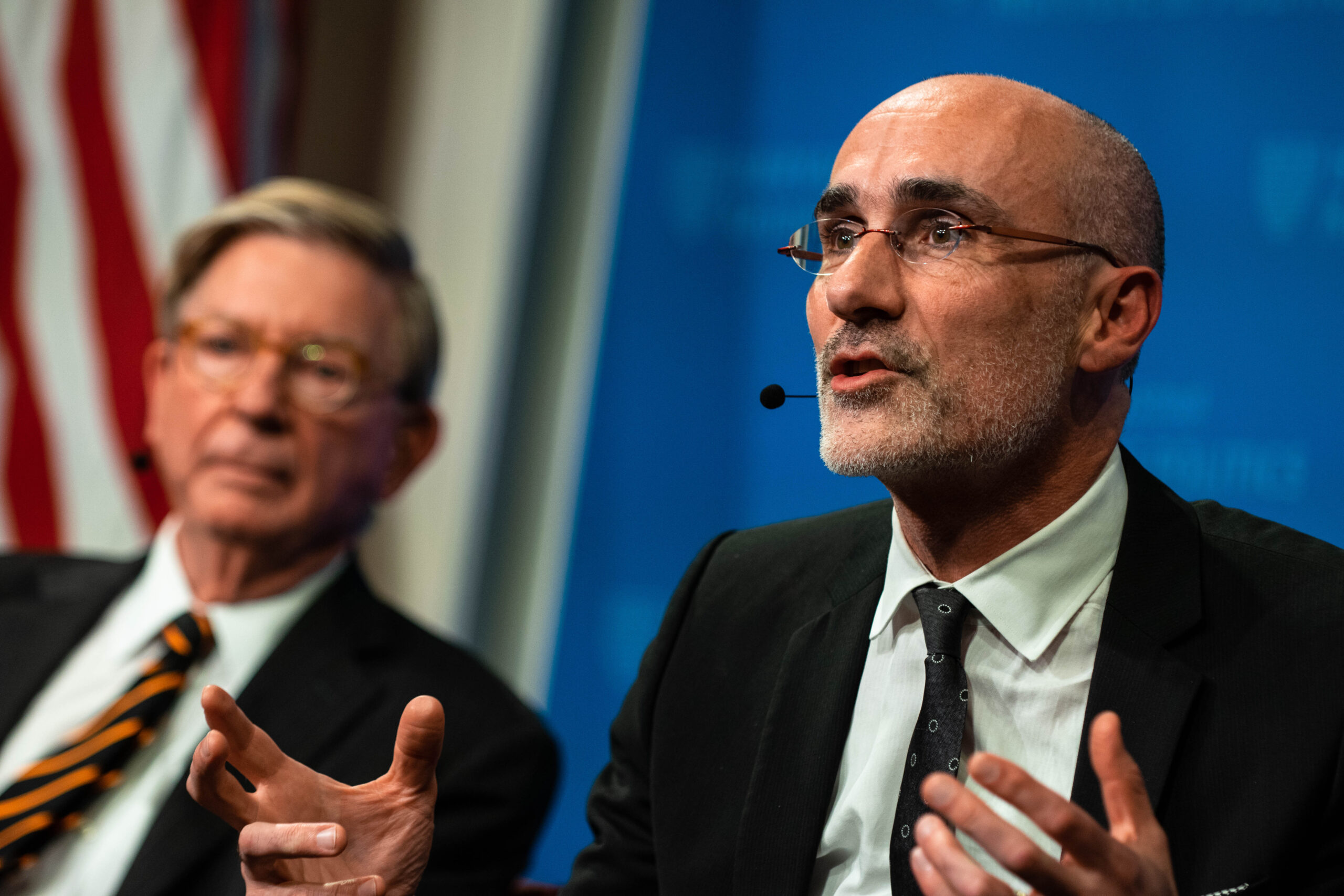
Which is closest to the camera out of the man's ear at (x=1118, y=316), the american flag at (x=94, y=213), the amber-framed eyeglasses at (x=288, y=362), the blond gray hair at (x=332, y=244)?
the man's ear at (x=1118, y=316)

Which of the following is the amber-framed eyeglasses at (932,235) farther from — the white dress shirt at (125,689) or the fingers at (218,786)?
the white dress shirt at (125,689)

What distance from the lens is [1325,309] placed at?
2016 mm

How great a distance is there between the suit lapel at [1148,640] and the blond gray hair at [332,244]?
1350 millimetres

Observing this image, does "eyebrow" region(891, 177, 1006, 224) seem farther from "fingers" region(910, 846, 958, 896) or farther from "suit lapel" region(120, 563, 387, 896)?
"suit lapel" region(120, 563, 387, 896)

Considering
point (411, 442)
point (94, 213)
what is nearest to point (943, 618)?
point (411, 442)

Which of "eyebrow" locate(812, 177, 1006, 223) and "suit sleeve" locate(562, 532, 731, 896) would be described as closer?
"eyebrow" locate(812, 177, 1006, 223)

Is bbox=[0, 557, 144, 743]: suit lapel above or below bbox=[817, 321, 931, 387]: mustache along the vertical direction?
below

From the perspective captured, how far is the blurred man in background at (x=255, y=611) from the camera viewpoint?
1877 mm

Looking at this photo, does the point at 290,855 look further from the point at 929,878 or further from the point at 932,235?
the point at 932,235

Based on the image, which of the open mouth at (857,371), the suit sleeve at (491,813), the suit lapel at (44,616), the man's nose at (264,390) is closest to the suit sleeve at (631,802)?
the suit sleeve at (491,813)

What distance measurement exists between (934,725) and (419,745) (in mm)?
559

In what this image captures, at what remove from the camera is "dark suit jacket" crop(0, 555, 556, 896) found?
1.79 metres

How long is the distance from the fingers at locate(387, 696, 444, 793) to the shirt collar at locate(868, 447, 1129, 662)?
0.56 metres

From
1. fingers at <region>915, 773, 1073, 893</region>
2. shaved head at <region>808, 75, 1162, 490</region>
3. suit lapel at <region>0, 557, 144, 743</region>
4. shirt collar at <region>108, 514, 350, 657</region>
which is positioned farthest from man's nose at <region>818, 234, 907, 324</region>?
suit lapel at <region>0, 557, 144, 743</region>
